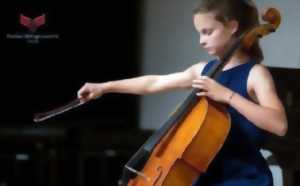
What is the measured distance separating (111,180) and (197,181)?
114 cm

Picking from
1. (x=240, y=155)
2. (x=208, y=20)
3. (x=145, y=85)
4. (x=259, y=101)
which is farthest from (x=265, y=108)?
(x=145, y=85)

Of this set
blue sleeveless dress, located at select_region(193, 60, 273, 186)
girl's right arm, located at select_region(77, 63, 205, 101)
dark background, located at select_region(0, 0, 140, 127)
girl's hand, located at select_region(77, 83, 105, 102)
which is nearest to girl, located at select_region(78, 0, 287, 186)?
blue sleeveless dress, located at select_region(193, 60, 273, 186)

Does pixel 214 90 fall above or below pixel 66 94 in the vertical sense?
above

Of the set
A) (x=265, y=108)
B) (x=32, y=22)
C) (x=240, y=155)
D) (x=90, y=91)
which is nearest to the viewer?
(x=265, y=108)

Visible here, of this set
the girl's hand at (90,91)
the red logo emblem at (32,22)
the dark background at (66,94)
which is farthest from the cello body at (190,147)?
the red logo emblem at (32,22)

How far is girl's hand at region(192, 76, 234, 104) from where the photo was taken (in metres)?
1.45

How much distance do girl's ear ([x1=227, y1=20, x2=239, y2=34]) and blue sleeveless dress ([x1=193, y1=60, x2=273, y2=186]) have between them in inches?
3.5

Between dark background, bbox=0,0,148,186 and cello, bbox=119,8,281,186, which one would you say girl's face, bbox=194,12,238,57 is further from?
dark background, bbox=0,0,148,186

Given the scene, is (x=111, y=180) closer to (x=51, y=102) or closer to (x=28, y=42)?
(x=51, y=102)

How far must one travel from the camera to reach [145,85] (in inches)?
70.6

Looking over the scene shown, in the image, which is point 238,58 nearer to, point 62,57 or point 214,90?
point 214,90

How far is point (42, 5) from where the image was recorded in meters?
2.57

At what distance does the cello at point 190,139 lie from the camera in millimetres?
1452

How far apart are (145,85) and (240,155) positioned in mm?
393
